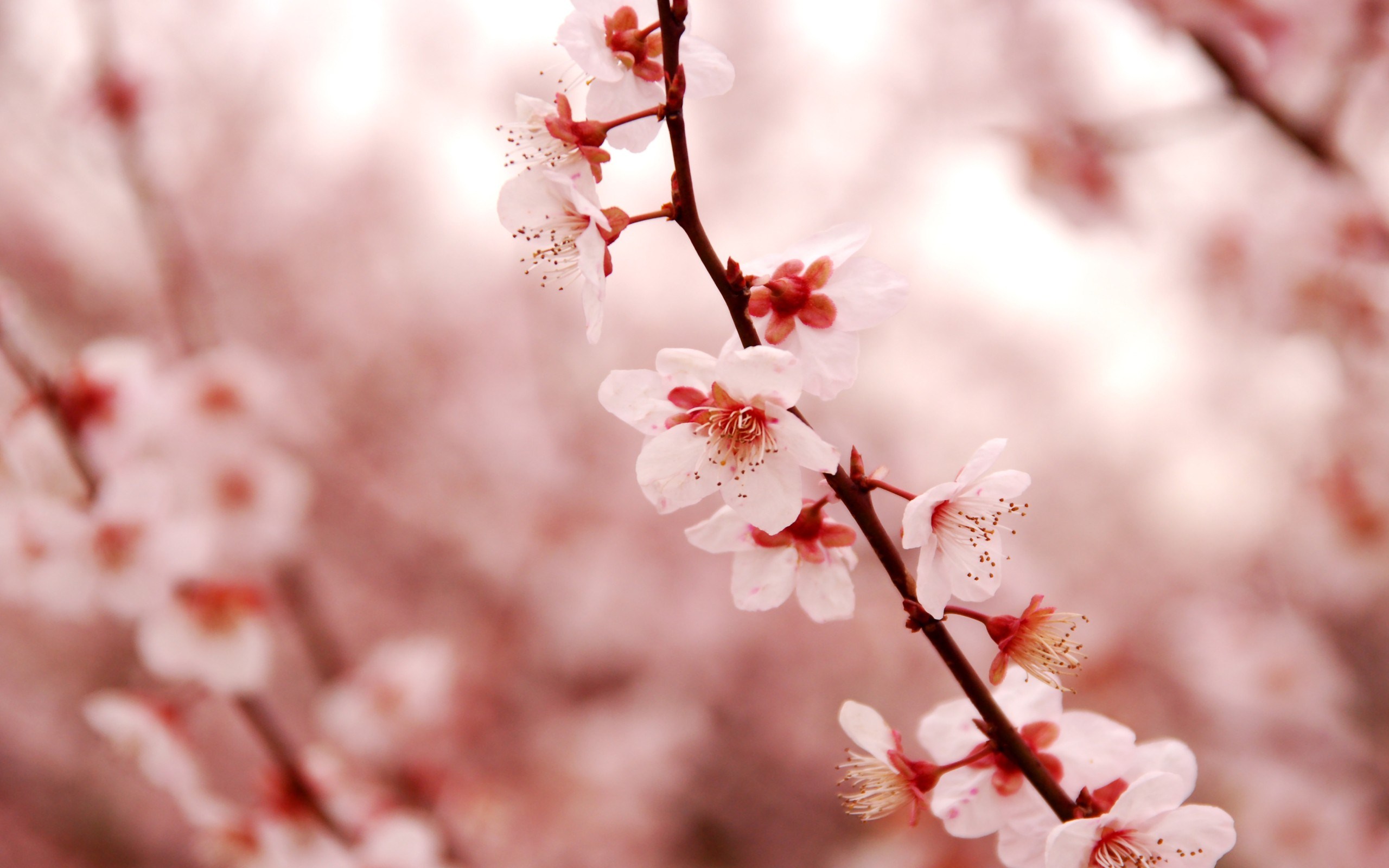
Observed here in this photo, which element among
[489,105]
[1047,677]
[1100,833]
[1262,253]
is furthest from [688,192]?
[489,105]

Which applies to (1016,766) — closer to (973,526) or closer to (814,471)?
(973,526)

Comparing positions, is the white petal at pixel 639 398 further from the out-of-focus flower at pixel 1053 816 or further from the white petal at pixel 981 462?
the out-of-focus flower at pixel 1053 816

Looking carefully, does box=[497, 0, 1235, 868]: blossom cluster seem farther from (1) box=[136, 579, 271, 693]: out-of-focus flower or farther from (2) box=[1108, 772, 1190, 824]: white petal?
(1) box=[136, 579, 271, 693]: out-of-focus flower

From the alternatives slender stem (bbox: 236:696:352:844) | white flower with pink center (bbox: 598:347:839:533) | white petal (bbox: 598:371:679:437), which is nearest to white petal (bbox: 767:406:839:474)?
white flower with pink center (bbox: 598:347:839:533)

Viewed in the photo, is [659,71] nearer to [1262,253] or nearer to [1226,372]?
[1262,253]

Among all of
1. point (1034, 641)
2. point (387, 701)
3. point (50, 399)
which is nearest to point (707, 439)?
point (1034, 641)

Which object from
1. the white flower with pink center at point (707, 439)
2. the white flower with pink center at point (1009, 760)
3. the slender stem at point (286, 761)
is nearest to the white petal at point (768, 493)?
the white flower with pink center at point (707, 439)
